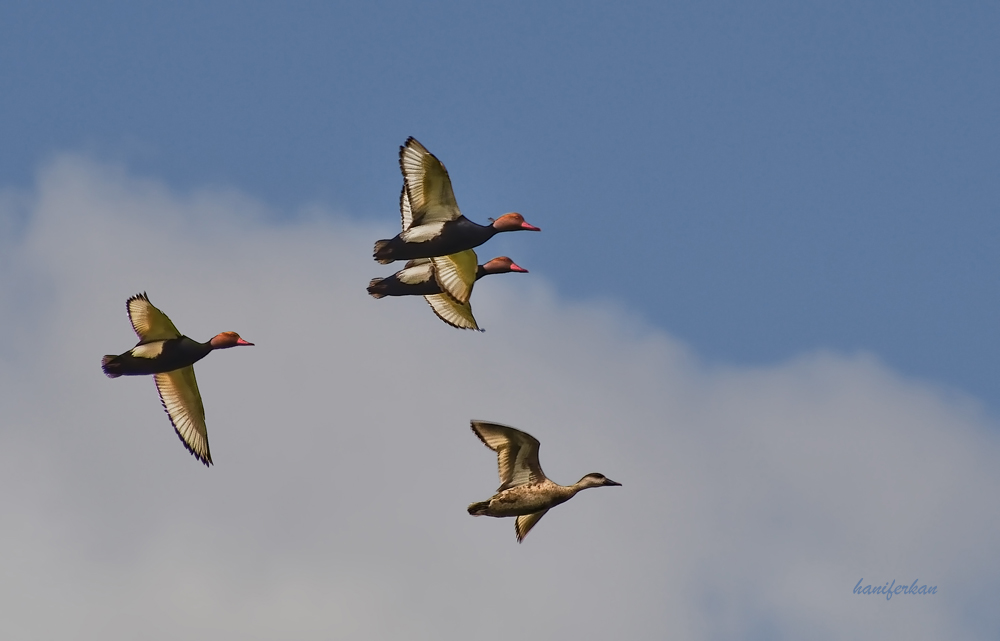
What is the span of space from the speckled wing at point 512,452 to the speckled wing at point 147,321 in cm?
649

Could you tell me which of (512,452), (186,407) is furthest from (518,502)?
(186,407)

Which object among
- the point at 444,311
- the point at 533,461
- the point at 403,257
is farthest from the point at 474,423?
the point at 444,311

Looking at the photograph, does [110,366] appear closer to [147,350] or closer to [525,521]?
[147,350]

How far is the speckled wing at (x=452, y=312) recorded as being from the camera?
34.8m

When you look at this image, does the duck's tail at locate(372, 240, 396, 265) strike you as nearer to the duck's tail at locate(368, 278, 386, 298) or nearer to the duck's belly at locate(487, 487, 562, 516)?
the duck's tail at locate(368, 278, 386, 298)

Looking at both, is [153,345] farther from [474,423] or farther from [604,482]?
[604,482]

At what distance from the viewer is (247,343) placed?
3198cm

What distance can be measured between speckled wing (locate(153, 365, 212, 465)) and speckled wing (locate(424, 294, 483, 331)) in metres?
5.47

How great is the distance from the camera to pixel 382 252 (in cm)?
3145

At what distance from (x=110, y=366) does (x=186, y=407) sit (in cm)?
234

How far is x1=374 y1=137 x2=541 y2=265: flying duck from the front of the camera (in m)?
30.7

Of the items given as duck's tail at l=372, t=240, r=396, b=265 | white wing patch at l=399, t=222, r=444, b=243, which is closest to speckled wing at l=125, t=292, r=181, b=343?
duck's tail at l=372, t=240, r=396, b=265

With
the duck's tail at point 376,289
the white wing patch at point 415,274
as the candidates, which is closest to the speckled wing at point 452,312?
the white wing patch at point 415,274

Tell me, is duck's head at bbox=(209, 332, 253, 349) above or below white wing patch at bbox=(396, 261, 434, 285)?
below
